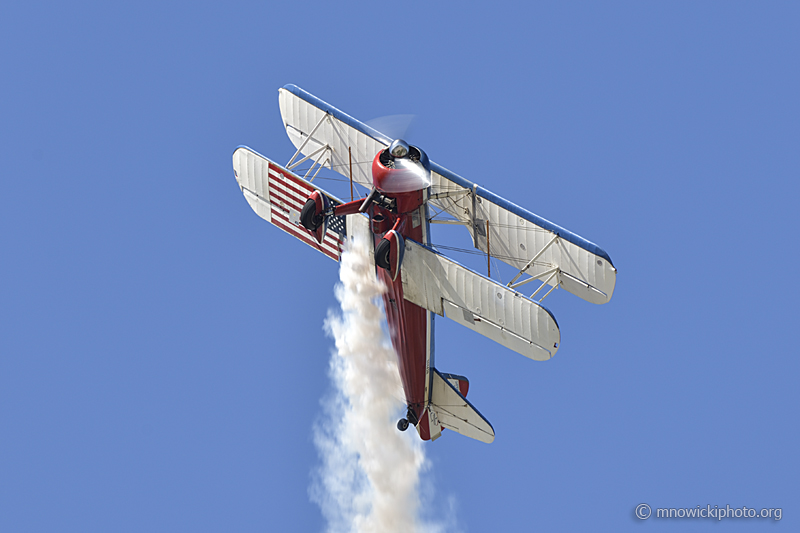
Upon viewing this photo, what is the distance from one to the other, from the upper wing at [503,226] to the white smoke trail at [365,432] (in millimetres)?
3249

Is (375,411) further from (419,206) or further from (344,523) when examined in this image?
(419,206)

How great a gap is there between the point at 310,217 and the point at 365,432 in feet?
29.6

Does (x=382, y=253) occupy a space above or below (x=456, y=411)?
below

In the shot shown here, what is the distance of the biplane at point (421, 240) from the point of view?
152ft

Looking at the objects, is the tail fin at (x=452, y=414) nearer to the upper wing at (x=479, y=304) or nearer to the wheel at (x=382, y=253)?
A: the upper wing at (x=479, y=304)

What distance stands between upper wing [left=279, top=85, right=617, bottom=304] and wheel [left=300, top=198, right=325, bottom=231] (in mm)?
3332

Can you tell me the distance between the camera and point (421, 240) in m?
47.8

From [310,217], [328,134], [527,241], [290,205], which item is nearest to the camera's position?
[310,217]

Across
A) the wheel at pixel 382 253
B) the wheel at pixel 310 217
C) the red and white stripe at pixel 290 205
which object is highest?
the red and white stripe at pixel 290 205

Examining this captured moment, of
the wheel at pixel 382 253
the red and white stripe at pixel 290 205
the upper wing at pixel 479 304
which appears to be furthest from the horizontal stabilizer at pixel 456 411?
the wheel at pixel 382 253

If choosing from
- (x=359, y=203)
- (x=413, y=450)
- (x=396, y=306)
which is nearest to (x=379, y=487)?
(x=413, y=450)

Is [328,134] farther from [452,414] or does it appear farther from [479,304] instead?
[452,414]

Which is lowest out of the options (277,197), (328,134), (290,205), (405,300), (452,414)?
(405,300)

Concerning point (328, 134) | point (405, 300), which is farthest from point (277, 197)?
point (405, 300)
